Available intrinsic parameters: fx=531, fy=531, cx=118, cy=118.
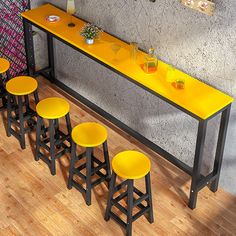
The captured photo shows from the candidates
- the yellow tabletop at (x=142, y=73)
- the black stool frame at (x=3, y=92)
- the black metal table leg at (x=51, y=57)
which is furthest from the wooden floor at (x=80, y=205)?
the black metal table leg at (x=51, y=57)

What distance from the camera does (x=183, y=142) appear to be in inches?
190

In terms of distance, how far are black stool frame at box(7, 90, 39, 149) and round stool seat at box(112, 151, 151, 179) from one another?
1.33 m

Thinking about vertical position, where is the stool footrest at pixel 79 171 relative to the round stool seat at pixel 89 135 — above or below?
below

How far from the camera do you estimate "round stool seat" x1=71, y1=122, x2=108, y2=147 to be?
4348 mm

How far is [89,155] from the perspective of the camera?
435 cm

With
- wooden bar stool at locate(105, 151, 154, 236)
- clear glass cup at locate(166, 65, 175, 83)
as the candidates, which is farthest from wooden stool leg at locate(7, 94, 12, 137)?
clear glass cup at locate(166, 65, 175, 83)

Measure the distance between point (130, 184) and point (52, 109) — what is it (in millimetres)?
1148

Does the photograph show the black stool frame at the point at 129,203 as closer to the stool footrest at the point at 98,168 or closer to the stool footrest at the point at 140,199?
the stool footrest at the point at 140,199

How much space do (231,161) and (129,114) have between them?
1.22m

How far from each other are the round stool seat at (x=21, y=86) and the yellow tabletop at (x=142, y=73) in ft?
1.74

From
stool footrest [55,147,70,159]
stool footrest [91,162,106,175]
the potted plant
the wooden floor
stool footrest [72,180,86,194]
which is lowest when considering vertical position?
the wooden floor

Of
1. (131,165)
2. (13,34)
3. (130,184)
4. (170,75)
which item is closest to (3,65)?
(13,34)

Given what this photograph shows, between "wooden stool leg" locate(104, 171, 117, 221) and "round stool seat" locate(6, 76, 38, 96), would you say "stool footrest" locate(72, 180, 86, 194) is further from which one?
"round stool seat" locate(6, 76, 38, 96)

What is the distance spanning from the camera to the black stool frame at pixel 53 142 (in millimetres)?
4770
